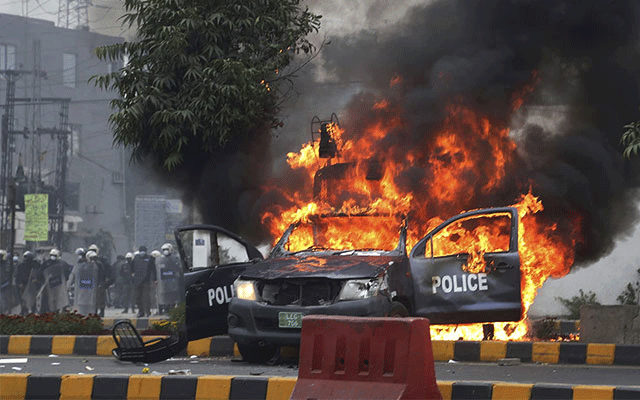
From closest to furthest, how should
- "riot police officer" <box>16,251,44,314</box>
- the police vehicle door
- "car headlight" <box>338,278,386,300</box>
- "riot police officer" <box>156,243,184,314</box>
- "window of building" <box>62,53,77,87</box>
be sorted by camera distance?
"car headlight" <box>338,278,386,300</box> → the police vehicle door → "riot police officer" <box>156,243,184,314</box> → "riot police officer" <box>16,251,44,314</box> → "window of building" <box>62,53,77,87</box>

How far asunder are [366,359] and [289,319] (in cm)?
353

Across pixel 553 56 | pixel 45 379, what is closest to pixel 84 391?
pixel 45 379

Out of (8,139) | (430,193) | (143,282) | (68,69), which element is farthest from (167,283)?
(68,69)

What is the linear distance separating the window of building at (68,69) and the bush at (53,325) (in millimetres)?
24832

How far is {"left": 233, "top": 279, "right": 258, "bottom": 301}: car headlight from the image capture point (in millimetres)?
10203

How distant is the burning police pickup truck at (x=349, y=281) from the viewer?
9898 millimetres

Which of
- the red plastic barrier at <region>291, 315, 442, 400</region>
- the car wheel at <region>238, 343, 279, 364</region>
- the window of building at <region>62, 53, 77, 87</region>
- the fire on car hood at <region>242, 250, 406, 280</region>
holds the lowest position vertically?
the car wheel at <region>238, 343, 279, 364</region>

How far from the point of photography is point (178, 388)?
848cm

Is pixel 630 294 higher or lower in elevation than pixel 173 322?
higher

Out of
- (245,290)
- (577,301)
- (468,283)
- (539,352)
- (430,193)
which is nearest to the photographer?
(245,290)

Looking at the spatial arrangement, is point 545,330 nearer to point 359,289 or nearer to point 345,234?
point 345,234

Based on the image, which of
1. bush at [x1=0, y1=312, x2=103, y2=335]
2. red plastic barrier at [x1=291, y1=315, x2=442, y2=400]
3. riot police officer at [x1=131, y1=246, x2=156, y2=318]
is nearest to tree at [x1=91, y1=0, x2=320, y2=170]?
bush at [x1=0, y1=312, x2=103, y2=335]

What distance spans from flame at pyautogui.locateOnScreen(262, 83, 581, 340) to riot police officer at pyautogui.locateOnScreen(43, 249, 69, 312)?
964 cm

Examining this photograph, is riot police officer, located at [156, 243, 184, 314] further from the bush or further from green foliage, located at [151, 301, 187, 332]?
green foliage, located at [151, 301, 187, 332]
